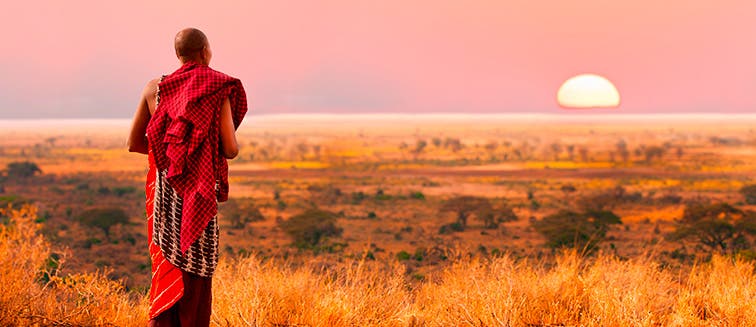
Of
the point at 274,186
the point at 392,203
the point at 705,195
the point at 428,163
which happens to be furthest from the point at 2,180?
the point at 705,195

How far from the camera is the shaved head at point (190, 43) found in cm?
467

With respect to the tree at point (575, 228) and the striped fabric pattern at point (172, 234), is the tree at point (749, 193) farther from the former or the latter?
the striped fabric pattern at point (172, 234)

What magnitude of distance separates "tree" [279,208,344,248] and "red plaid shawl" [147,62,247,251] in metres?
18.4

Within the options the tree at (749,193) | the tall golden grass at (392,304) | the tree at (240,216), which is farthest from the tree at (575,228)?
the tall golden grass at (392,304)

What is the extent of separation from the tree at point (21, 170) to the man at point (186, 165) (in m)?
50.0

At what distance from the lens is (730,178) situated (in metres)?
51.6

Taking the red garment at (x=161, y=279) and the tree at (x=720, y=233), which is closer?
the red garment at (x=161, y=279)

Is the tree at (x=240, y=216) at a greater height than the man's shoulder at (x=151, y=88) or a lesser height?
lesser

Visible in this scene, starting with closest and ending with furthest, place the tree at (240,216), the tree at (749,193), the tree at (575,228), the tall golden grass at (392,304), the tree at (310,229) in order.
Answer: the tall golden grass at (392,304) < the tree at (575,228) < the tree at (310,229) < the tree at (240,216) < the tree at (749,193)

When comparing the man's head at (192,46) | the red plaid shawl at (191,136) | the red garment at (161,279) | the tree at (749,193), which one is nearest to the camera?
the red plaid shawl at (191,136)

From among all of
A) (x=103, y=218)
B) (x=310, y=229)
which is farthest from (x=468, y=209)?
(x=103, y=218)

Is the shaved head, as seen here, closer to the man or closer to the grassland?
the man

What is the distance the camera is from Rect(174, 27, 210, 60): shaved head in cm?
467

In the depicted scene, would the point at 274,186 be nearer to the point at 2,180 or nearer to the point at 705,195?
the point at 2,180
